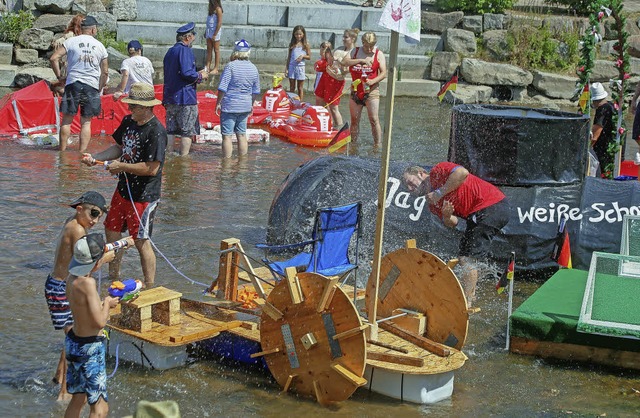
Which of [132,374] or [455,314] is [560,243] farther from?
[132,374]

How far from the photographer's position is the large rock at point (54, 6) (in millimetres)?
18500

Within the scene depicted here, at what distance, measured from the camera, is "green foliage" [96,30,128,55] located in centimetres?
1832

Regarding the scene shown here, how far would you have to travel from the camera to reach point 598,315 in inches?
270

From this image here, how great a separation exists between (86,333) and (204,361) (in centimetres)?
156

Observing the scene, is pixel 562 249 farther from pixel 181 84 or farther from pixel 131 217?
pixel 181 84

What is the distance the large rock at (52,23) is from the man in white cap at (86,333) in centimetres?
1373

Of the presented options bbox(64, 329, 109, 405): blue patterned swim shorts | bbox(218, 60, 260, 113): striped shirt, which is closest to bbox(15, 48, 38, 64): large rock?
bbox(218, 60, 260, 113): striped shirt

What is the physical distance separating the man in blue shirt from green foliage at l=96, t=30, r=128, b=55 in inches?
243

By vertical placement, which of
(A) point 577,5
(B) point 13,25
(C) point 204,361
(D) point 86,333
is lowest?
(C) point 204,361

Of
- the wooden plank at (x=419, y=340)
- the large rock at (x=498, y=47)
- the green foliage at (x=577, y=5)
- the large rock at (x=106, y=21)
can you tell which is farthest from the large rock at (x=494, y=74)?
the wooden plank at (x=419, y=340)

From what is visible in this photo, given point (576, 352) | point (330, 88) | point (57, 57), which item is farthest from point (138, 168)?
point (330, 88)

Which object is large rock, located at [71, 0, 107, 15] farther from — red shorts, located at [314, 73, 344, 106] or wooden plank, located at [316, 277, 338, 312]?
wooden plank, located at [316, 277, 338, 312]

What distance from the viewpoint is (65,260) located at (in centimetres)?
590

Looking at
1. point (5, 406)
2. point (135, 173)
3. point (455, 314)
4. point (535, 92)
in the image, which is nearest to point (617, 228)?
point (455, 314)
